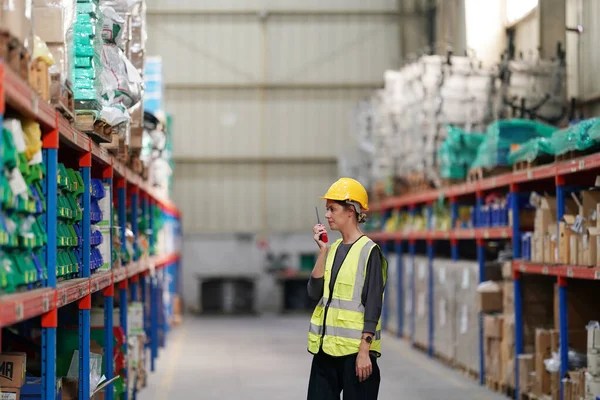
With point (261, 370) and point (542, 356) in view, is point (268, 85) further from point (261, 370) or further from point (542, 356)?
point (542, 356)

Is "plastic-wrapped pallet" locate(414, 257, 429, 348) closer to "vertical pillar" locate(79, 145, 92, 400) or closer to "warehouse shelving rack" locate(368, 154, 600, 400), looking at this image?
"warehouse shelving rack" locate(368, 154, 600, 400)

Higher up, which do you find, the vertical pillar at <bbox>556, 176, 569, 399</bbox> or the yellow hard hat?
the yellow hard hat

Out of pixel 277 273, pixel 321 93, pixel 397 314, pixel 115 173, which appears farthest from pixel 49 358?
pixel 321 93

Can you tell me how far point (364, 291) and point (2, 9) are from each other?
2.49 meters

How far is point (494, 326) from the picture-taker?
9.70 metres

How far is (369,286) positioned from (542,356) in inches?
143

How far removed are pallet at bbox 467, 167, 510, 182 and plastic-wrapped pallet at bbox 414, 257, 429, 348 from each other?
2715 millimetres

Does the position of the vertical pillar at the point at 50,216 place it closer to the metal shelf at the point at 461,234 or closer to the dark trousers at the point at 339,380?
the dark trousers at the point at 339,380

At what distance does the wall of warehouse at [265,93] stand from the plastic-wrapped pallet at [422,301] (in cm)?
798

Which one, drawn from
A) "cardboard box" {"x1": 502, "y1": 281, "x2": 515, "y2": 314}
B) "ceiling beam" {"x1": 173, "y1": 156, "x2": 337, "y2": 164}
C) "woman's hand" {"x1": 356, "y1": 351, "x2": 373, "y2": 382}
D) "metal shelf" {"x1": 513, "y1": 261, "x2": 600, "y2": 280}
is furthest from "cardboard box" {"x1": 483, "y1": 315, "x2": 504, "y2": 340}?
"ceiling beam" {"x1": 173, "y1": 156, "x2": 337, "y2": 164}

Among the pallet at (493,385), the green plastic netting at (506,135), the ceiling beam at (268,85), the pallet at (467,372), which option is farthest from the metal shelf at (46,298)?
the ceiling beam at (268,85)

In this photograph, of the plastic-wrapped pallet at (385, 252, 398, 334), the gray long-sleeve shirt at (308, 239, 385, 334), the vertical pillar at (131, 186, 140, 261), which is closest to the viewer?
the gray long-sleeve shirt at (308, 239, 385, 334)

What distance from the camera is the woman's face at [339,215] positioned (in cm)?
541

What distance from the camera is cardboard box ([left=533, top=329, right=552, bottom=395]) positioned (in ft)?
27.1
